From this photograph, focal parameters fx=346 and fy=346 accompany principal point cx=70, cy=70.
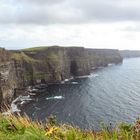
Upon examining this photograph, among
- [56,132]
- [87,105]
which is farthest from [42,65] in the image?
[56,132]

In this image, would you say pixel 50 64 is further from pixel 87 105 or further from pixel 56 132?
pixel 56 132

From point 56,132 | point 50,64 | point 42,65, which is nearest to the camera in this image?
point 56,132

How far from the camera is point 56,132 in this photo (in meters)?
11.5

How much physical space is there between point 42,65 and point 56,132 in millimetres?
141408

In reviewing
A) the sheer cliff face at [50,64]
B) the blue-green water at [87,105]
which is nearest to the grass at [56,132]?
the blue-green water at [87,105]

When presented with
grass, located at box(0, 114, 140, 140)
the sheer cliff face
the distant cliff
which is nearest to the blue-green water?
the distant cliff

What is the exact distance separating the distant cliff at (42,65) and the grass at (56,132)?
91218mm

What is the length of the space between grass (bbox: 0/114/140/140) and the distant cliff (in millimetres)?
91218

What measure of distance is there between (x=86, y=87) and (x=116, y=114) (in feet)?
166

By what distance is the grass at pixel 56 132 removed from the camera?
35.0 feet

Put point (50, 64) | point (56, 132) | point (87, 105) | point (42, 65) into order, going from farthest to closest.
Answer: point (50, 64)
point (42, 65)
point (87, 105)
point (56, 132)

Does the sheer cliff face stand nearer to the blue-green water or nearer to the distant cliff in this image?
the distant cliff

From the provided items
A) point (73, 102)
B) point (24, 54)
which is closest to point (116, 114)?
point (73, 102)

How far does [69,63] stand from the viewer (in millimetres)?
175625
